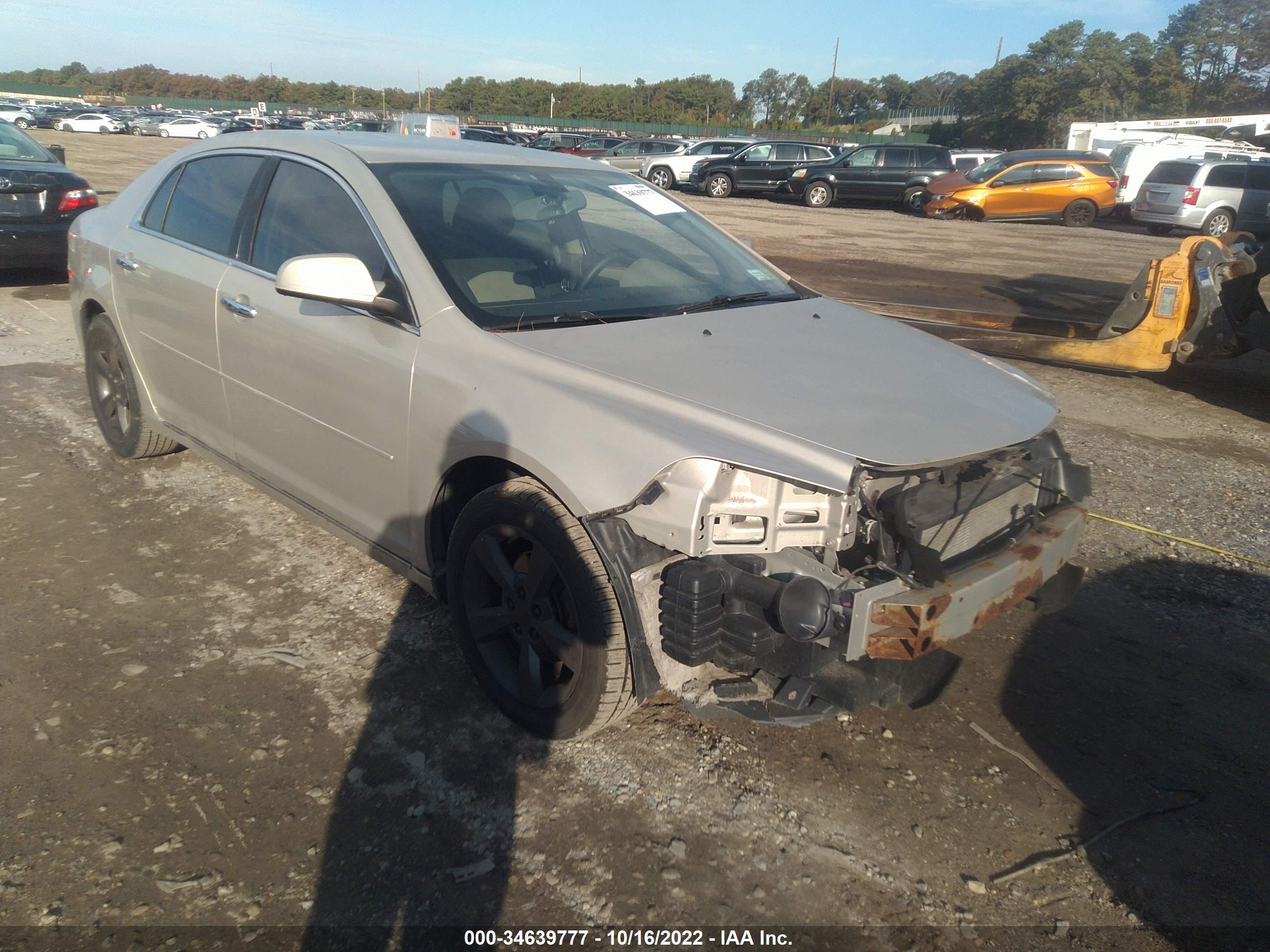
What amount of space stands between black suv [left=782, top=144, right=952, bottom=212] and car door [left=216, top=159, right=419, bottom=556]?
2322 centimetres

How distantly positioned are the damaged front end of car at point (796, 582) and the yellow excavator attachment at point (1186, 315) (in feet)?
17.6

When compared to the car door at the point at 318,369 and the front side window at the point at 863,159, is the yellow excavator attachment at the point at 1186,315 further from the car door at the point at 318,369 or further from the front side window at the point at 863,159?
the front side window at the point at 863,159

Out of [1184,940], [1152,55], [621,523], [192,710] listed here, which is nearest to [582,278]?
[621,523]

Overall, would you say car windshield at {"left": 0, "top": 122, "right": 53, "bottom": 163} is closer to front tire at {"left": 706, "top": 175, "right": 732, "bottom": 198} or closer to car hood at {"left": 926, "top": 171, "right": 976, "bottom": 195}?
car hood at {"left": 926, "top": 171, "right": 976, "bottom": 195}

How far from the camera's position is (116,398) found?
5039mm

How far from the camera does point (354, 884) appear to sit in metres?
2.37

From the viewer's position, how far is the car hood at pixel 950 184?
22641 millimetres

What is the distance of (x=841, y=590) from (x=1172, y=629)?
218 centimetres

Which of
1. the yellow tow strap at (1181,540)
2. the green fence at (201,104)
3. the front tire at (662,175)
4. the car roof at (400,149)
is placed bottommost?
the yellow tow strap at (1181,540)

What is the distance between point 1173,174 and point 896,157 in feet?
23.4

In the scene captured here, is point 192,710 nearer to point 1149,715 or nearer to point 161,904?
point 161,904

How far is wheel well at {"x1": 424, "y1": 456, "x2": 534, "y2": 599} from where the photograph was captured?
297 cm

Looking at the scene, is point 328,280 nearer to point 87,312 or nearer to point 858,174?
point 87,312

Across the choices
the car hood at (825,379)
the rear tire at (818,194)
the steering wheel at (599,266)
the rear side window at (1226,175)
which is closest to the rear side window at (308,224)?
the steering wheel at (599,266)
